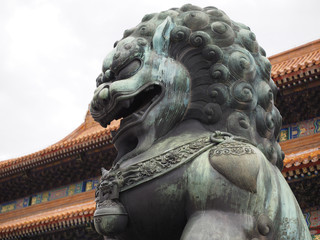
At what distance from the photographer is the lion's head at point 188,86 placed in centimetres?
221

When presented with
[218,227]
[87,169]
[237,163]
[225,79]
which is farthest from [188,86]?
[87,169]

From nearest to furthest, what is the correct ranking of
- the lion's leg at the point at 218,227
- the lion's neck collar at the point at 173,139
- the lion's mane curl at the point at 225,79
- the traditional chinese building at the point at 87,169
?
the lion's leg at the point at 218,227 → the lion's neck collar at the point at 173,139 → the lion's mane curl at the point at 225,79 → the traditional chinese building at the point at 87,169

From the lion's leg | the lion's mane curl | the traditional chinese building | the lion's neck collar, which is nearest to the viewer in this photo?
the lion's leg

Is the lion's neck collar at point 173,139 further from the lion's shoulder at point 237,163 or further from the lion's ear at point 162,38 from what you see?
the lion's ear at point 162,38

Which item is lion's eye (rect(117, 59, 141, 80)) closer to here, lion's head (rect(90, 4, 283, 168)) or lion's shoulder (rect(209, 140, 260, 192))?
lion's head (rect(90, 4, 283, 168))

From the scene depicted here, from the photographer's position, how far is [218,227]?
1.90 m

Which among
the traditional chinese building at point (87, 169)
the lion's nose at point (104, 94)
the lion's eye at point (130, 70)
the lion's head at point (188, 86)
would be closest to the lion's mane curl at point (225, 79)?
the lion's head at point (188, 86)

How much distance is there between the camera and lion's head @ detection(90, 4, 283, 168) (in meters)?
2.21

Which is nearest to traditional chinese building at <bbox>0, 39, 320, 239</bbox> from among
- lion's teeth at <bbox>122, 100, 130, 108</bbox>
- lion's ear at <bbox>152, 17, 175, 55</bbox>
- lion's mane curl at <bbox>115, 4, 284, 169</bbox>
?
lion's mane curl at <bbox>115, 4, 284, 169</bbox>

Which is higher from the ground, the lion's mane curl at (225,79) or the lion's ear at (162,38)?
the lion's ear at (162,38)

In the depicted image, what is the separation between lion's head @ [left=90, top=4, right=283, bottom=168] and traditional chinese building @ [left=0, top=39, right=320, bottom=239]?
20.5 ft

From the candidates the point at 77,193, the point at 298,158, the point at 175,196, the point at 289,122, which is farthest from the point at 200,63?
the point at 77,193

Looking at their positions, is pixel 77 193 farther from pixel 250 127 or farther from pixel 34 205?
pixel 250 127

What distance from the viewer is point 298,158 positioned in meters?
8.42
